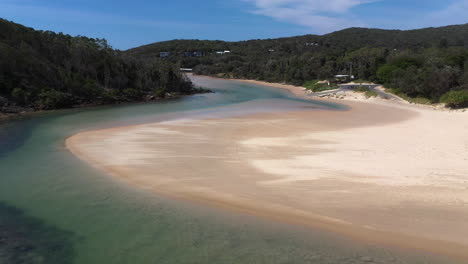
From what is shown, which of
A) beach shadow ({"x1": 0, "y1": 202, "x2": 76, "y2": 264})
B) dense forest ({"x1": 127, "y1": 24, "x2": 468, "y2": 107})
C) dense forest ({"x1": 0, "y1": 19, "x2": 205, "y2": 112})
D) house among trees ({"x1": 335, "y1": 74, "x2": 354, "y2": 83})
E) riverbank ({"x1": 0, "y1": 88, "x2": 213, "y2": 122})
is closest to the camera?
beach shadow ({"x1": 0, "y1": 202, "x2": 76, "y2": 264})

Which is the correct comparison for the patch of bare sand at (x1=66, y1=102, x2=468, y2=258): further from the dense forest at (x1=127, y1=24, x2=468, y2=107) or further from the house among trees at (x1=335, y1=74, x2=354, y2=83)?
the house among trees at (x1=335, y1=74, x2=354, y2=83)

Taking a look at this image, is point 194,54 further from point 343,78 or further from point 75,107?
point 75,107

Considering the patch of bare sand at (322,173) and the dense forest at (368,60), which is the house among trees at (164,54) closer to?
the dense forest at (368,60)

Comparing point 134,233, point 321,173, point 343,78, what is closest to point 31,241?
point 134,233

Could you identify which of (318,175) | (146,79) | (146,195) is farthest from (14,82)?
(318,175)

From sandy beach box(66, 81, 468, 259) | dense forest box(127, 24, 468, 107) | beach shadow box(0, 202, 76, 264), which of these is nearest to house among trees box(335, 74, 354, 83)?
dense forest box(127, 24, 468, 107)

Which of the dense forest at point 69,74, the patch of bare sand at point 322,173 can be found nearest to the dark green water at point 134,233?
the patch of bare sand at point 322,173
